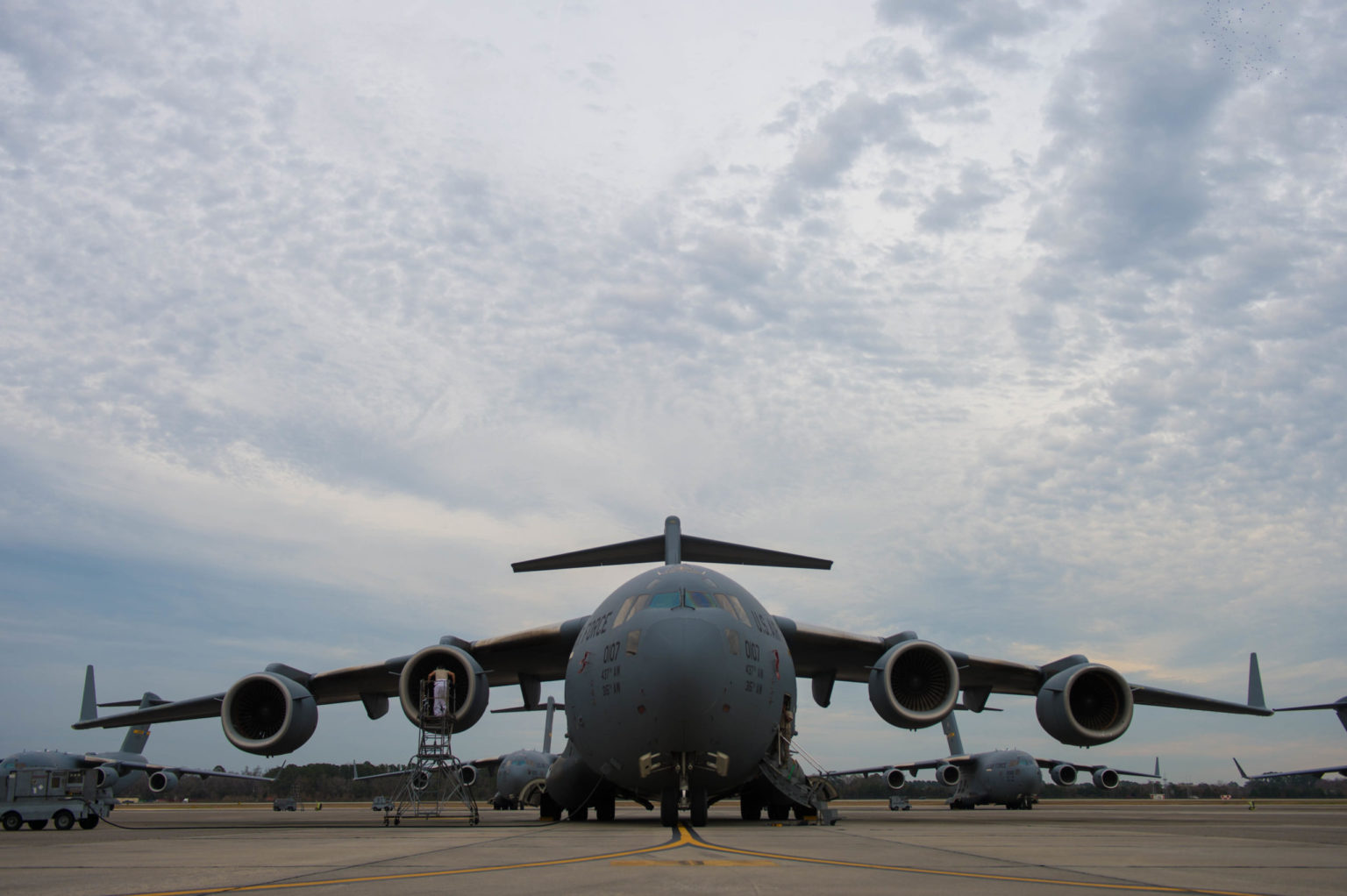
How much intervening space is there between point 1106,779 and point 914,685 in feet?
102

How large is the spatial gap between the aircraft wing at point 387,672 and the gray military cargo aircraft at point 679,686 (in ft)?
0.13

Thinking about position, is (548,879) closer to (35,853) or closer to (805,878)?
(805,878)

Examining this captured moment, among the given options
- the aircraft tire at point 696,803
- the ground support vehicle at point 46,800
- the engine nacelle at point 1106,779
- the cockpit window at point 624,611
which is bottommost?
the engine nacelle at point 1106,779

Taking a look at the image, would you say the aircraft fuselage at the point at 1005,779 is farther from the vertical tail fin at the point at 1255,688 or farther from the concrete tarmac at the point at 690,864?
the concrete tarmac at the point at 690,864

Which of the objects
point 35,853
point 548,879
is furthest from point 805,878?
point 35,853

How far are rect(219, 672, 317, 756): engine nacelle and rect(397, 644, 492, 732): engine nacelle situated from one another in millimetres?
2174

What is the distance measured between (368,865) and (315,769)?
111477 millimetres

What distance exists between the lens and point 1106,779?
4150cm

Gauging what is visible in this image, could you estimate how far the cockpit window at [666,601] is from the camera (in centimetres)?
1220

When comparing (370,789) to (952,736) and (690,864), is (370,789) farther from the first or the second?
(690,864)

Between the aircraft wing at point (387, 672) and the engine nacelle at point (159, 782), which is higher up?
the aircraft wing at point (387, 672)

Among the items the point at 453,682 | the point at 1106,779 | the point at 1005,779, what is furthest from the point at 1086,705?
the point at 1106,779

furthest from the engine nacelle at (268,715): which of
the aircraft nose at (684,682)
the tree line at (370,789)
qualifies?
the tree line at (370,789)

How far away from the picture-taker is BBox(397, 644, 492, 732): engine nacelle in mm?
16344
